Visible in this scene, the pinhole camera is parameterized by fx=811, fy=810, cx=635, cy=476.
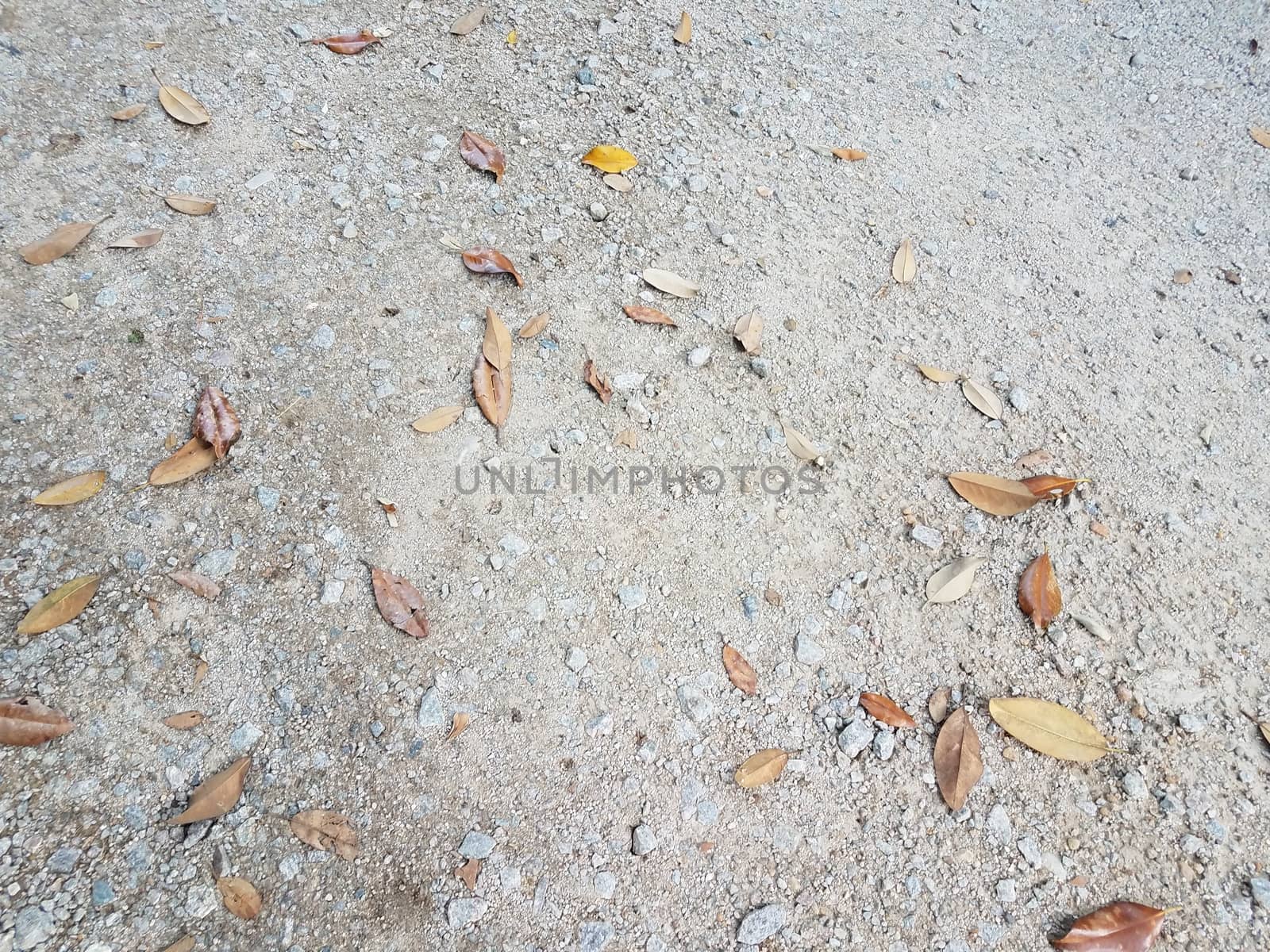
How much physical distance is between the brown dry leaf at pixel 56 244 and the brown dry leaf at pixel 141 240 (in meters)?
0.08


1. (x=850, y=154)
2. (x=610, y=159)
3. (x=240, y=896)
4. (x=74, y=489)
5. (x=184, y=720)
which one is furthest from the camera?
(x=850, y=154)

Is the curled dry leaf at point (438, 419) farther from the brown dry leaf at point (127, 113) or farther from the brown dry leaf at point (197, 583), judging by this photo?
the brown dry leaf at point (127, 113)

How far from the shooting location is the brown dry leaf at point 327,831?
1.56m

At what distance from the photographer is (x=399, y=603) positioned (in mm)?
1824

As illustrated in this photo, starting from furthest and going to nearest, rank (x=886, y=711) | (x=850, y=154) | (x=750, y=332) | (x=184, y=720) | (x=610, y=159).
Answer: (x=850, y=154) < (x=610, y=159) < (x=750, y=332) < (x=886, y=711) < (x=184, y=720)

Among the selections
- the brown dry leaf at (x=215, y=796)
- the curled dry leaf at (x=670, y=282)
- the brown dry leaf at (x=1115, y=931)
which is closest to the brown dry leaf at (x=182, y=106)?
the curled dry leaf at (x=670, y=282)

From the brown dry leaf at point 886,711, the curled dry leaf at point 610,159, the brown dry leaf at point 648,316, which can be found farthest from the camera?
the curled dry leaf at point 610,159

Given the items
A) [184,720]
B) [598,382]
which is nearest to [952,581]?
[598,382]

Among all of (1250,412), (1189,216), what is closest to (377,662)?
(1250,412)

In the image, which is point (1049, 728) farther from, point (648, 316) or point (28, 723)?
point (28, 723)

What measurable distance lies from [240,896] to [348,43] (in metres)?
2.59

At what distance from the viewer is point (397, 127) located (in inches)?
103

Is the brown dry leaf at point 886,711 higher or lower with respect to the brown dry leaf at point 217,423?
lower

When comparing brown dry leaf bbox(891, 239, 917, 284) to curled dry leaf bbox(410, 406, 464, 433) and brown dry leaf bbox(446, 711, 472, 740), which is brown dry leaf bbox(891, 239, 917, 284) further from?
brown dry leaf bbox(446, 711, 472, 740)
